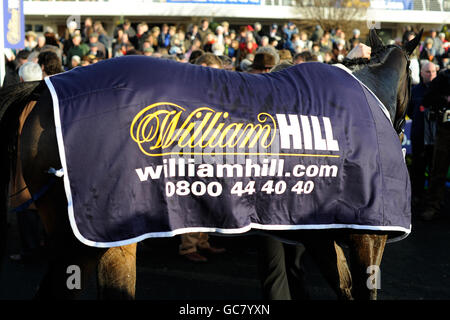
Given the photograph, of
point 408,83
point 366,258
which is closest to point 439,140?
point 408,83

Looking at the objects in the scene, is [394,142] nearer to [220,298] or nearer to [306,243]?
[306,243]

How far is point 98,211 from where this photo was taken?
9.32ft

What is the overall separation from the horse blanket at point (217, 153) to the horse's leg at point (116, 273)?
0.18m

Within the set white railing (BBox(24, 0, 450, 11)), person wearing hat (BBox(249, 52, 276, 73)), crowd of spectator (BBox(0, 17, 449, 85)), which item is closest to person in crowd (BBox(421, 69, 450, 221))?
person wearing hat (BBox(249, 52, 276, 73))

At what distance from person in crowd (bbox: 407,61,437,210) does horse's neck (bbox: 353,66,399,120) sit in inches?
152

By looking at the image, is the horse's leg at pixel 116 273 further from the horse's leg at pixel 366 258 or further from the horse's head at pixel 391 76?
the horse's head at pixel 391 76

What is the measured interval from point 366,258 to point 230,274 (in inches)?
76.0

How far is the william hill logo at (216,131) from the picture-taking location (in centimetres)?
288

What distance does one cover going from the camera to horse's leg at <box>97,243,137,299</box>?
302 centimetres

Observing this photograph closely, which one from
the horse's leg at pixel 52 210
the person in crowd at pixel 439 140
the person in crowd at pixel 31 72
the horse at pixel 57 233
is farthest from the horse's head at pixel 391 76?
the person in crowd at pixel 31 72

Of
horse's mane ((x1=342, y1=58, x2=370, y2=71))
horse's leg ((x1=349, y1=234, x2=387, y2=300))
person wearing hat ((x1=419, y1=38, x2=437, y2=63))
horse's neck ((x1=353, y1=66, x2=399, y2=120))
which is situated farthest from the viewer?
person wearing hat ((x1=419, y1=38, x2=437, y2=63))

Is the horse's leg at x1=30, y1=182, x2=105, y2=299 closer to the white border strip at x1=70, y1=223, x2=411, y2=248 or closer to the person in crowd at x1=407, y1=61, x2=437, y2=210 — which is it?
the white border strip at x1=70, y1=223, x2=411, y2=248
